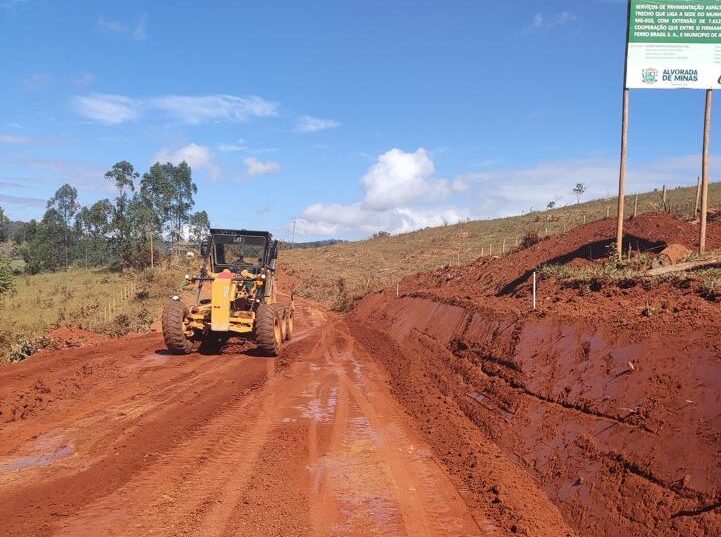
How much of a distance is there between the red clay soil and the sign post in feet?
20.3

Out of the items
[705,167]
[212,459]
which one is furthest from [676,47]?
[212,459]

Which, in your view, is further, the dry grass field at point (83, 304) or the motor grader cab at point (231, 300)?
the dry grass field at point (83, 304)

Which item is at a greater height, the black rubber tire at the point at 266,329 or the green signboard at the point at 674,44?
the green signboard at the point at 674,44

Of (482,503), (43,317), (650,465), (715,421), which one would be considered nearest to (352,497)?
(482,503)

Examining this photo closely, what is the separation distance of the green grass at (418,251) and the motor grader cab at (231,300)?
22466 millimetres

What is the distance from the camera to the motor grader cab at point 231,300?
552 inches

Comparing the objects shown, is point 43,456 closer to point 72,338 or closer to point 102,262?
point 72,338

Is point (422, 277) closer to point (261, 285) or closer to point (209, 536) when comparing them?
point (261, 285)

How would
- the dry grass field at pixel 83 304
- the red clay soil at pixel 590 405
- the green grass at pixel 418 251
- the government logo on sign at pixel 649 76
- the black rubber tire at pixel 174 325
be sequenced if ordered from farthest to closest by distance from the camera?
1. the green grass at pixel 418 251
2. the dry grass field at pixel 83 304
3. the government logo on sign at pixel 649 76
4. the black rubber tire at pixel 174 325
5. the red clay soil at pixel 590 405

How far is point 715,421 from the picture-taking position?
5.71 meters

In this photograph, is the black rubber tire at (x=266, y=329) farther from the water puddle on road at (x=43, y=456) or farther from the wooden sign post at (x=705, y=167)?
the wooden sign post at (x=705, y=167)

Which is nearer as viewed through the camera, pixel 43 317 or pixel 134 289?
pixel 43 317

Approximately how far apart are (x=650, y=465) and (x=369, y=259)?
58357 mm

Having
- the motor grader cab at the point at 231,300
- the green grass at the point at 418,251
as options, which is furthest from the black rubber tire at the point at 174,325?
the green grass at the point at 418,251
